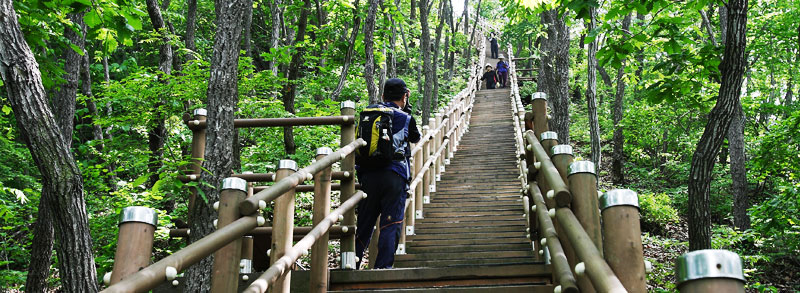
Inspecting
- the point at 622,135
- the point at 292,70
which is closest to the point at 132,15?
the point at 292,70

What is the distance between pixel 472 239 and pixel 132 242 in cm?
481

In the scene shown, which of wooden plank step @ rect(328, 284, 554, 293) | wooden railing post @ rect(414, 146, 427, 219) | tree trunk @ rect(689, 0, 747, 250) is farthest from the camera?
wooden railing post @ rect(414, 146, 427, 219)

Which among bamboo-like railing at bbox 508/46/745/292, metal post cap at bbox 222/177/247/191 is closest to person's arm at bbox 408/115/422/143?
bamboo-like railing at bbox 508/46/745/292

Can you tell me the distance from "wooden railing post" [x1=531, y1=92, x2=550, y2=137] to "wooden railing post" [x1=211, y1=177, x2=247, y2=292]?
3.05 meters

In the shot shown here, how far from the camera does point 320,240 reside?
11.0 ft

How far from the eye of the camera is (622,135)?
18.4m

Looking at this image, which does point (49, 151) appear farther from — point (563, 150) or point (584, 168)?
point (584, 168)

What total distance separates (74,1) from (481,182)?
6.41 metres

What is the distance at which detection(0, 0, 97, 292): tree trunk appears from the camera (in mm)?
3388

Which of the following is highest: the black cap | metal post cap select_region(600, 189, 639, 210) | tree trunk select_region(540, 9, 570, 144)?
tree trunk select_region(540, 9, 570, 144)

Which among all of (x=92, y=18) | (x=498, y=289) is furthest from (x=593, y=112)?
(x=92, y=18)

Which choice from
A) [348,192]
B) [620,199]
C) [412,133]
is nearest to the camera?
[620,199]

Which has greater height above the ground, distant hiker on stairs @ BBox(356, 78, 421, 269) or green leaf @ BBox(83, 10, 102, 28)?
green leaf @ BBox(83, 10, 102, 28)

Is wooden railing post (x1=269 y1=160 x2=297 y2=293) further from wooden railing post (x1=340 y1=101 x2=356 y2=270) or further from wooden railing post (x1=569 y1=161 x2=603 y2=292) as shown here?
wooden railing post (x1=569 y1=161 x2=603 y2=292)
